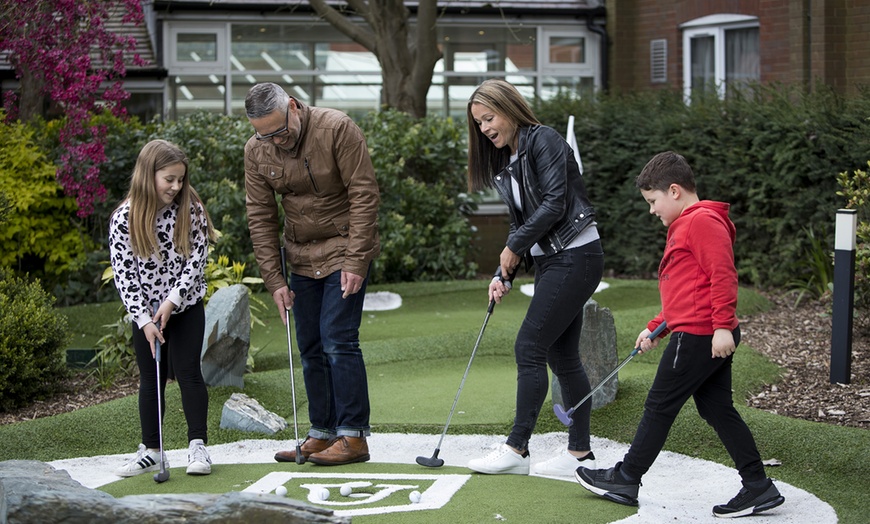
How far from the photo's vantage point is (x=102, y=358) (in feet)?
26.3

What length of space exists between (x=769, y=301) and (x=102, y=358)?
6335mm

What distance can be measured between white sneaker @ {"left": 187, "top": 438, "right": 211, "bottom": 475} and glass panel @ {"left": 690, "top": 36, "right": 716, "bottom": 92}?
35.9 feet

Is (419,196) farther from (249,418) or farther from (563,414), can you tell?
(563,414)

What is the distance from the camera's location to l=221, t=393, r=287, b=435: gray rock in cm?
611

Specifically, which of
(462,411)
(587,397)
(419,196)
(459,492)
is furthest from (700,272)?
(419,196)

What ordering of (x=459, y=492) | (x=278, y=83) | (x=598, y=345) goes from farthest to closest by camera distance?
(x=278, y=83)
(x=598, y=345)
(x=459, y=492)

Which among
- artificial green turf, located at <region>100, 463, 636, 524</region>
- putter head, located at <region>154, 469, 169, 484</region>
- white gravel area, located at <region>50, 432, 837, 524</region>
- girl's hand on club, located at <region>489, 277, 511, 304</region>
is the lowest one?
white gravel area, located at <region>50, 432, 837, 524</region>

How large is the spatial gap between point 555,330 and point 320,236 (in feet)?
4.24

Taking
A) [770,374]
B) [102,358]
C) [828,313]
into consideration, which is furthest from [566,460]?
[828,313]

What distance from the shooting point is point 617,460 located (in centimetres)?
554

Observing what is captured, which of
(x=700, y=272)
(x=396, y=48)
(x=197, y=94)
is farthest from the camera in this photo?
(x=197, y=94)

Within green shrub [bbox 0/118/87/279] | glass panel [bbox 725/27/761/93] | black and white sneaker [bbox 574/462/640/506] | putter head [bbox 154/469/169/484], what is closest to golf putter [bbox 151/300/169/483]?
putter head [bbox 154/469/169/484]

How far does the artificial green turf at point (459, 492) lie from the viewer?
439 centimetres

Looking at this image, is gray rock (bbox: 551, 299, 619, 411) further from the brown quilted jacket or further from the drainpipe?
the drainpipe
